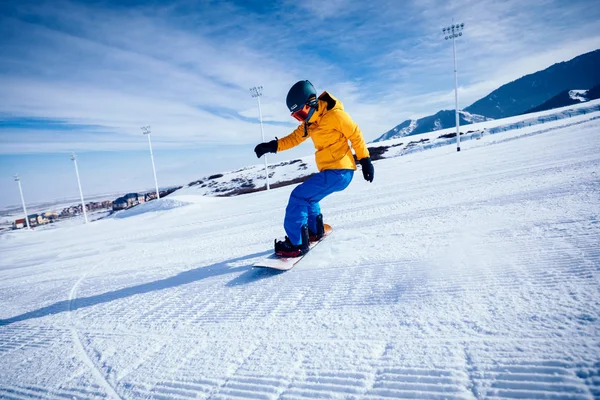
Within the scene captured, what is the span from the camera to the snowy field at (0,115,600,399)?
44.5 inches

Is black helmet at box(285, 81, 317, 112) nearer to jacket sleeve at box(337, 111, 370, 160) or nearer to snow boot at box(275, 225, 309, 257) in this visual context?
jacket sleeve at box(337, 111, 370, 160)

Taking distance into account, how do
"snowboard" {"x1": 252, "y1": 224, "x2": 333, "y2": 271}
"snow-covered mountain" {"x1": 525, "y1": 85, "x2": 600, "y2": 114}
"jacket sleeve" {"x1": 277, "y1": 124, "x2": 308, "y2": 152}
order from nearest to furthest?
"snowboard" {"x1": 252, "y1": 224, "x2": 333, "y2": 271} < "jacket sleeve" {"x1": 277, "y1": 124, "x2": 308, "y2": 152} < "snow-covered mountain" {"x1": 525, "y1": 85, "x2": 600, "y2": 114}

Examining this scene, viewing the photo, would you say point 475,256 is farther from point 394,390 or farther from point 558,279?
point 394,390

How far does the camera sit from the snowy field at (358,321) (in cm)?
113

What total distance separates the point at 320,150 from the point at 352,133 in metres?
0.41

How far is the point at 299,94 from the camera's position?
9.07 ft

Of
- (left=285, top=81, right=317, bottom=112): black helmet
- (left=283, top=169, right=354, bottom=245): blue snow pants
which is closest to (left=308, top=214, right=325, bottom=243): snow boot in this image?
(left=283, top=169, right=354, bottom=245): blue snow pants

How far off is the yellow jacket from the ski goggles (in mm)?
55

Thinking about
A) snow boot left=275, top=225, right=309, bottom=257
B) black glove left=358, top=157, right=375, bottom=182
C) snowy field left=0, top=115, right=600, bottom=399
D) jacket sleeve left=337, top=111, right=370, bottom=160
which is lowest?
snowy field left=0, top=115, right=600, bottom=399

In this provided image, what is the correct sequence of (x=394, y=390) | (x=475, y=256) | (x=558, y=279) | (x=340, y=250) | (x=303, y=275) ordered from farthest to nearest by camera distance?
(x=340, y=250), (x=303, y=275), (x=475, y=256), (x=558, y=279), (x=394, y=390)

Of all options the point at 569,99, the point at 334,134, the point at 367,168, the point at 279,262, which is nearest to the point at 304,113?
the point at 334,134

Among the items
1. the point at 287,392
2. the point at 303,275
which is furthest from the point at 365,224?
the point at 287,392

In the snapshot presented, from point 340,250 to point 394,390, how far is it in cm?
175

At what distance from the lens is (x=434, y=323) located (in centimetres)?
140
